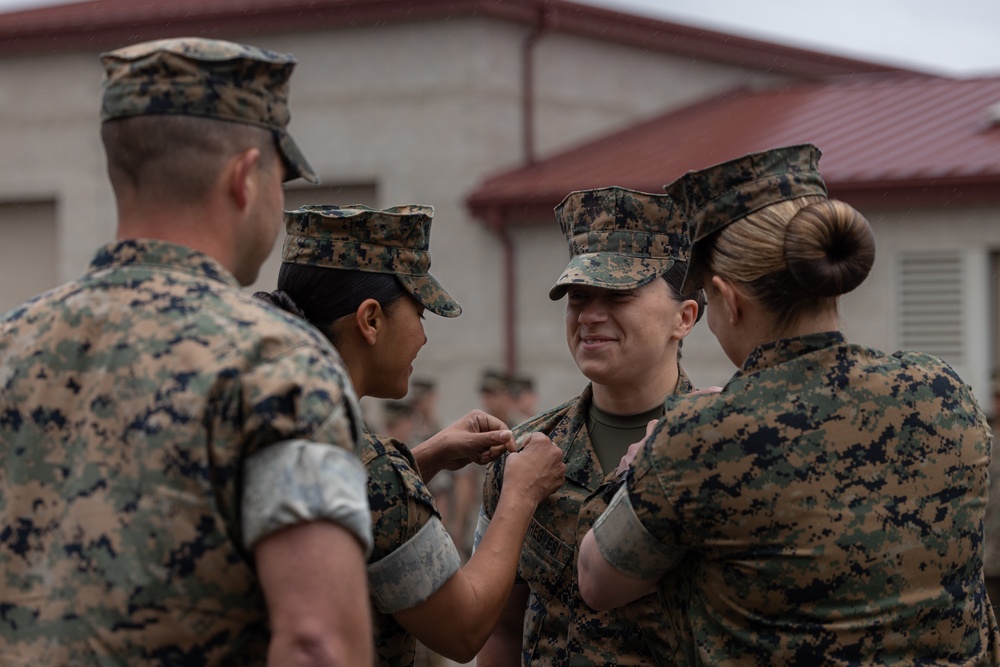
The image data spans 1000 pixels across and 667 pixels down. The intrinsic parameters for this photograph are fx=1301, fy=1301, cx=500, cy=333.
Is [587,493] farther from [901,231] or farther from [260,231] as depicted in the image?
[901,231]

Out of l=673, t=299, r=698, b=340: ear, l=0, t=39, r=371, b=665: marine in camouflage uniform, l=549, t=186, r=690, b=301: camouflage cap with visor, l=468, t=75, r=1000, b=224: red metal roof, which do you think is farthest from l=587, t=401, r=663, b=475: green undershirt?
l=468, t=75, r=1000, b=224: red metal roof

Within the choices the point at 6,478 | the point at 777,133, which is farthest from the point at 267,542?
the point at 777,133

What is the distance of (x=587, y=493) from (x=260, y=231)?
146 centimetres

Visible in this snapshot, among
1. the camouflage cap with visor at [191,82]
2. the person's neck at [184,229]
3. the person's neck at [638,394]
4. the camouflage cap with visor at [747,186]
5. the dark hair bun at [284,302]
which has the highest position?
the camouflage cap with visor at [191,82]

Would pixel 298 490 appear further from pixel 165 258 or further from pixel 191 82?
pixel 191 82

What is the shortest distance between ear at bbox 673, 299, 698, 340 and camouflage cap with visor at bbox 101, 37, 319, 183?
5.60 feet

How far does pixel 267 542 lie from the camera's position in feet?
6.18

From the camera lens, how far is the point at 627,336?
Result: 348cm

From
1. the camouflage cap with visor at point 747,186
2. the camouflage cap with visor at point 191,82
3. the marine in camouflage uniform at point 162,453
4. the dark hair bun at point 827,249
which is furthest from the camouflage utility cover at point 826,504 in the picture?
the camouflage cap with visor at point 191,82

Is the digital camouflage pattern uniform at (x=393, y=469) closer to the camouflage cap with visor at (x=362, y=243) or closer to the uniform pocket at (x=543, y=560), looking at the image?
the camouflage cap with visor at (x=362, y=243)

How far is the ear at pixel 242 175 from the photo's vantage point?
209 cm

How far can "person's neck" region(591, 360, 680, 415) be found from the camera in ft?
11.5

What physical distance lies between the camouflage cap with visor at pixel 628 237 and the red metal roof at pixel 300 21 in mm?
9807

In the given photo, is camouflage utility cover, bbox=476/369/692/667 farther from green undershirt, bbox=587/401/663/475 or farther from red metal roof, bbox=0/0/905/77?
red metal roof, bbox=0/0/905/77
